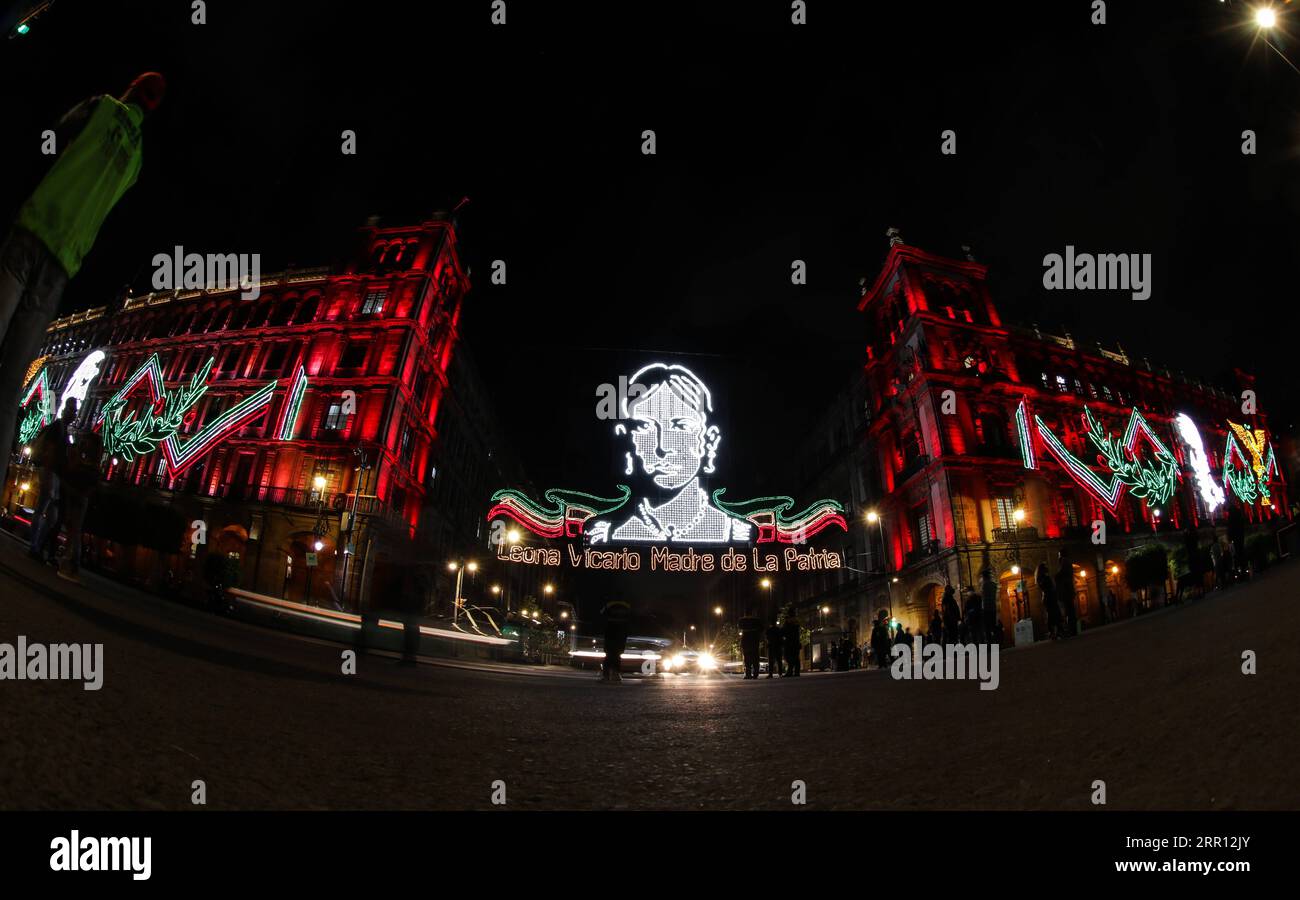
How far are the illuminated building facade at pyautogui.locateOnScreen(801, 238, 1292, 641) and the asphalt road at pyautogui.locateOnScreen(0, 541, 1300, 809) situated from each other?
2419 centimetres

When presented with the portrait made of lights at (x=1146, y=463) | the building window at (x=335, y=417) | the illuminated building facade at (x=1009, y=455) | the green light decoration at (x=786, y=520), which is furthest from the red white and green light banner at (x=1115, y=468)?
the building window at (x=335, y=417)

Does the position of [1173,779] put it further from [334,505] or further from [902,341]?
[902,341]

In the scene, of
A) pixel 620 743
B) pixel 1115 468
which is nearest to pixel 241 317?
pixel 620 743

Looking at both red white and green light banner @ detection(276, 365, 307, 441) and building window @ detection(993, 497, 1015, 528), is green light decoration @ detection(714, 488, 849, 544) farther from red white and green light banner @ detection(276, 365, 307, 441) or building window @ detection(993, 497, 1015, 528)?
red white and green light banner @ detection(276, 365, 307, 441)

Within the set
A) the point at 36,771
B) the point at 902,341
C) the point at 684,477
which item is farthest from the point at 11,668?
the point at 902,341

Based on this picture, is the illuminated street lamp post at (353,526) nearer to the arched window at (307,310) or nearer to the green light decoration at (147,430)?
the green light decoration at (147,430)

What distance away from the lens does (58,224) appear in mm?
3893

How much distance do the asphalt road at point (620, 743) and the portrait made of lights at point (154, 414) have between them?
16.0ft

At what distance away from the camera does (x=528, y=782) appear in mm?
1868

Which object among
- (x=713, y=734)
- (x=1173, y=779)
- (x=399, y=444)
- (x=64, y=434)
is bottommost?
(x=713, y=734)

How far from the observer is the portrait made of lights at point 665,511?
17828 millimetres

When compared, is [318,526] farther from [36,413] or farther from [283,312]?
[283,312]

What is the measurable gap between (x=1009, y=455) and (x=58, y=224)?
34079 millimetres
